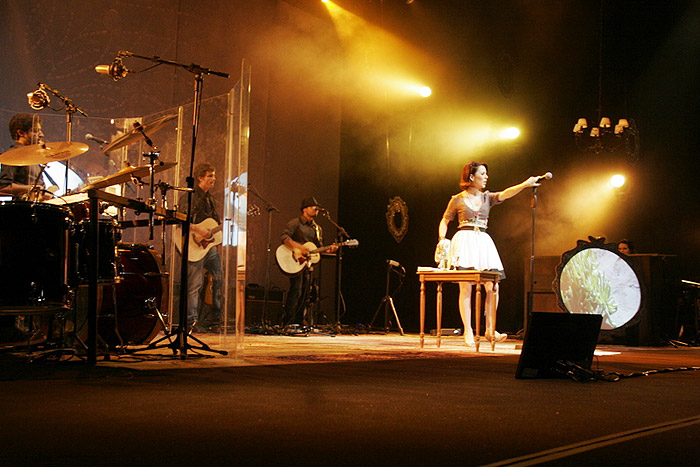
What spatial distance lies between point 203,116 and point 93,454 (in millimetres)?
4265

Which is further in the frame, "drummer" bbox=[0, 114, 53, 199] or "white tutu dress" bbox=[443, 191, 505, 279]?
"white tutu dress" bbox=[443, 191, 505, 279]

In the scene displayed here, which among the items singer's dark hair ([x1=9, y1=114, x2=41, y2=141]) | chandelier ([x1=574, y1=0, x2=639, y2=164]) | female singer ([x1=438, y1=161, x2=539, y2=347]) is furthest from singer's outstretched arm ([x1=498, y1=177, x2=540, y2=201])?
singer's dark hair ([x1=9, y1=114, x2=41, y2=141])

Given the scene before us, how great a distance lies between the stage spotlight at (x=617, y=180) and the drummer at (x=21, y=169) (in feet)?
A: 26.1

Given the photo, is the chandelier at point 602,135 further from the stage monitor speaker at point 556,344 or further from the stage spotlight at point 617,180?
the stage monitor speaker at point 556,344

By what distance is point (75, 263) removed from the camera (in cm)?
369

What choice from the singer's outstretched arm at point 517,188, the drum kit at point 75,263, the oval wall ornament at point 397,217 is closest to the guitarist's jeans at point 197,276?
the drum kit at point 75,263

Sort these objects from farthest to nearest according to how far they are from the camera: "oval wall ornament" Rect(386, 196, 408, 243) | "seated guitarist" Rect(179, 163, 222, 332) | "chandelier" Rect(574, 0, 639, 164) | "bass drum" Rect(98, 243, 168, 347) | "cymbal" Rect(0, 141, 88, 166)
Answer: "oval wall ornament" Rect(386, 196, 408, 243) → "chandelier" Rect(574, 0, 639, 164) → "seated guitarist" Rect(179, 163, 222, 332) → "bass drum" Rect(98, 243, 168, 347) → "cymbal" Rect(0, 141, 88, 166)

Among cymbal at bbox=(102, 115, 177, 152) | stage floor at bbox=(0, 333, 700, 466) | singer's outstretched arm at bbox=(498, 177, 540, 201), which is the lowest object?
stage floor at bbox=(0, 333, 700, 466)

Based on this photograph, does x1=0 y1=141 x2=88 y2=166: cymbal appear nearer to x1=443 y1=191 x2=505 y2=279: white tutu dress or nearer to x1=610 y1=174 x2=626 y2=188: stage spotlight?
x1=443 y1=191 x2=505 y2=279: white tutu dress

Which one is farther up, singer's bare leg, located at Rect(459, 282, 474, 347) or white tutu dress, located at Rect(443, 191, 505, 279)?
white tutu dress, located at Rect(443, 191, 505, 279)

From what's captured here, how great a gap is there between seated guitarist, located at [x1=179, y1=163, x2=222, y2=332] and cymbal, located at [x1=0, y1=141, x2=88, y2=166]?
1.21m

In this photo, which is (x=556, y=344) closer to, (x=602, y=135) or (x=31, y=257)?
(x=31, y=257)

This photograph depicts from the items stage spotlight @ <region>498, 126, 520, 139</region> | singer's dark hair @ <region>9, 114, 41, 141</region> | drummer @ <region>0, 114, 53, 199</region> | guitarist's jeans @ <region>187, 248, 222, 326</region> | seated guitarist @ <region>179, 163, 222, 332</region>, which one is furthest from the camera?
stage spotlight @ <region>498, 126, 520, 139</region>

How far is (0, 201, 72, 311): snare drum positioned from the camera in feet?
10.9
